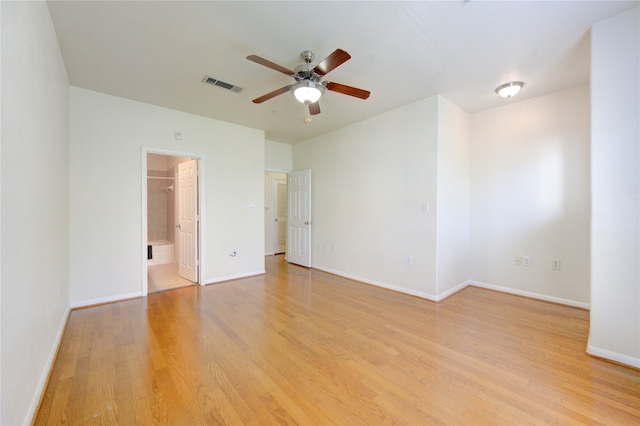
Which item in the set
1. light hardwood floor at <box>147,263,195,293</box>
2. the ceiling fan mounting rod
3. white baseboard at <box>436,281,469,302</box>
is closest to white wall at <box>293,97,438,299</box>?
white baseboard at <box>436,281,469,302</box>

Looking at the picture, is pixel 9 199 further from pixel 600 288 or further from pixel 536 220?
pixel 536 220

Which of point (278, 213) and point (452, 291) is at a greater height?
point (278, 213)

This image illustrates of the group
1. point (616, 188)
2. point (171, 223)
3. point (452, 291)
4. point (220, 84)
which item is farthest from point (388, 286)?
point (171, 223)

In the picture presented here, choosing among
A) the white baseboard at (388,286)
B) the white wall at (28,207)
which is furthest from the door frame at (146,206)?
the white baseboard at (388,286)

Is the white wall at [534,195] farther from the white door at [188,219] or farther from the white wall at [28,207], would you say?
the white wall at [28,207]

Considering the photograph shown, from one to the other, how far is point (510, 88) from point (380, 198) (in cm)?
216

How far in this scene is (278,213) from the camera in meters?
7.65

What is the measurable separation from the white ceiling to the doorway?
1.48 metres

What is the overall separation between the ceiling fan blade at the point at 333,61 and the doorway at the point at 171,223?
114 inches

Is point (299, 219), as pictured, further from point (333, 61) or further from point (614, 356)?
point (614, 356)

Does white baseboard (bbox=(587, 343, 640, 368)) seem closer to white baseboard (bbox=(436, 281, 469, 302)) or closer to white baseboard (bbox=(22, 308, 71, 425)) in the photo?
white baseboard (bbox=(436, 281, 469, 302))

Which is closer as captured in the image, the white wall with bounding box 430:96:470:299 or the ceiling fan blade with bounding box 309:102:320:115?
the ceiling fan blade with bounding box 309:102:320:115

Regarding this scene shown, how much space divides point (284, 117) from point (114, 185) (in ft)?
8.56

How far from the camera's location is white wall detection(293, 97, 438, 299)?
3.73m
